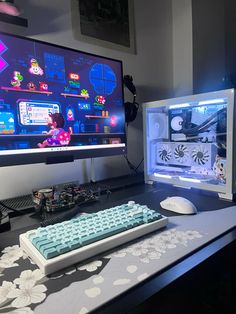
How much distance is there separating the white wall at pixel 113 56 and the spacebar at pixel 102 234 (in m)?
→ 0.53

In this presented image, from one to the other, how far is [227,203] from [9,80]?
76 cm

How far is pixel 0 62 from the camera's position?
0.67m

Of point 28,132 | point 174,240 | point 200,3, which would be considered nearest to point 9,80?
point 28,132

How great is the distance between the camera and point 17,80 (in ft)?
2.27

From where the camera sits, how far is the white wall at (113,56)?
0.89m

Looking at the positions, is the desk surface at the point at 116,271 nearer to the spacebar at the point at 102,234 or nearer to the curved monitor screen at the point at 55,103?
the spacebar at the point at 102,234

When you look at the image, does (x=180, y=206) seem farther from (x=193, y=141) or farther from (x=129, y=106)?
(x=129, y=106)

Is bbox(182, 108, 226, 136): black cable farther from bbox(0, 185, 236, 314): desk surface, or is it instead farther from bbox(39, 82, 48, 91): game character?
bbox(39, 82, 48, 91): game character

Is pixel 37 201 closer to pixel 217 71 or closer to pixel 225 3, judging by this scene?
pixel 217 71

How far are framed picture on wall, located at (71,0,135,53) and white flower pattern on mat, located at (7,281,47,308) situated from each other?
3.27 feet

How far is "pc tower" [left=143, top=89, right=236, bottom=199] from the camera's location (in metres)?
0.78

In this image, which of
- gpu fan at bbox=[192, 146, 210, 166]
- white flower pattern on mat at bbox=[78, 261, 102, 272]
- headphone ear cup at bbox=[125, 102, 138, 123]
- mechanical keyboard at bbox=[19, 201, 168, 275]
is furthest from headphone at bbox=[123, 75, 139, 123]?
white flower pattern on mat at bbox=[78, 261, 102, 272]

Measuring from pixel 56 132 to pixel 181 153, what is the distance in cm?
50

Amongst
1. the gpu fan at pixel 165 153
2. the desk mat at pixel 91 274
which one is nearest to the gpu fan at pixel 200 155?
→ the gpu fan at pixel 165 153
